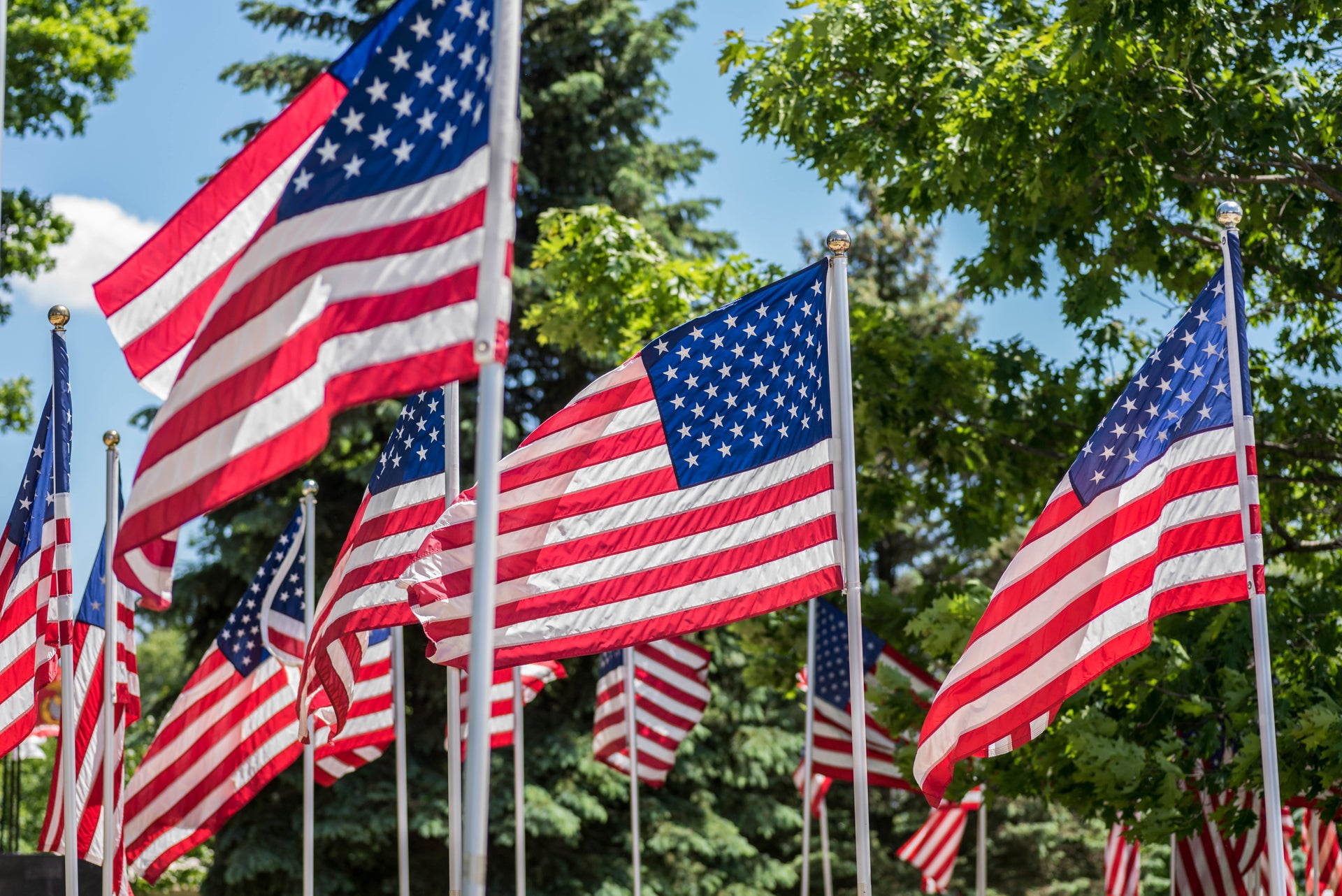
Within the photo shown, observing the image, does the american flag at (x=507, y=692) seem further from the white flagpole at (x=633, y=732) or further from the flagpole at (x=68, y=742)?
the flagpole at (x=68, y=742)

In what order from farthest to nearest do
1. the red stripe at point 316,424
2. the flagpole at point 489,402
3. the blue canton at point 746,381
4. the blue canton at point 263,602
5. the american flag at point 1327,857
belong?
the american flag at point 1327,857 < the blue canton at point 263,602 < the blue canton at point 746,381 < the red stripe at point 316,424 < the flagpole at point 489,402

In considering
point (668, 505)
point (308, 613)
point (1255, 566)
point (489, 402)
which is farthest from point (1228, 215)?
point (308, 613)

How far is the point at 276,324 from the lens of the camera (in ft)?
17.0

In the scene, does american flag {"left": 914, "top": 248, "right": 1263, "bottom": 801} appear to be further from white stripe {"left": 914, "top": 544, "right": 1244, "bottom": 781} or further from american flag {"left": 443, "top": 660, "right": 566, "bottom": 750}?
american flag {"left": 443, "top": 660, "right": 566, "bottom": 750}

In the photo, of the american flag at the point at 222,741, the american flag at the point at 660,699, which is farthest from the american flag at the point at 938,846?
the american flag at the point at 222,741

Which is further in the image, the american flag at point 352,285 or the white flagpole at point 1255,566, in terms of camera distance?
the white flagpole at point 1255,566

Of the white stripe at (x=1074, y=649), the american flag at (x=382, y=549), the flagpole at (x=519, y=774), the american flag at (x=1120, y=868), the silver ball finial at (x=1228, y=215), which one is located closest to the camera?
the white stripe at (x=1074, y=649)

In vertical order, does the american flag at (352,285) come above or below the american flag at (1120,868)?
above

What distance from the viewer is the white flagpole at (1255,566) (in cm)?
685

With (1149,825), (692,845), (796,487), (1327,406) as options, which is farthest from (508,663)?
(692,845)

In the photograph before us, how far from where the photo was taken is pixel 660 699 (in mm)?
16141

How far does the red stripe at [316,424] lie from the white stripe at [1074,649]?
11.2 feet

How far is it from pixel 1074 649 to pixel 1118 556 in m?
0.50

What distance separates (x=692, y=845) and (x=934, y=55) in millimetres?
13747
